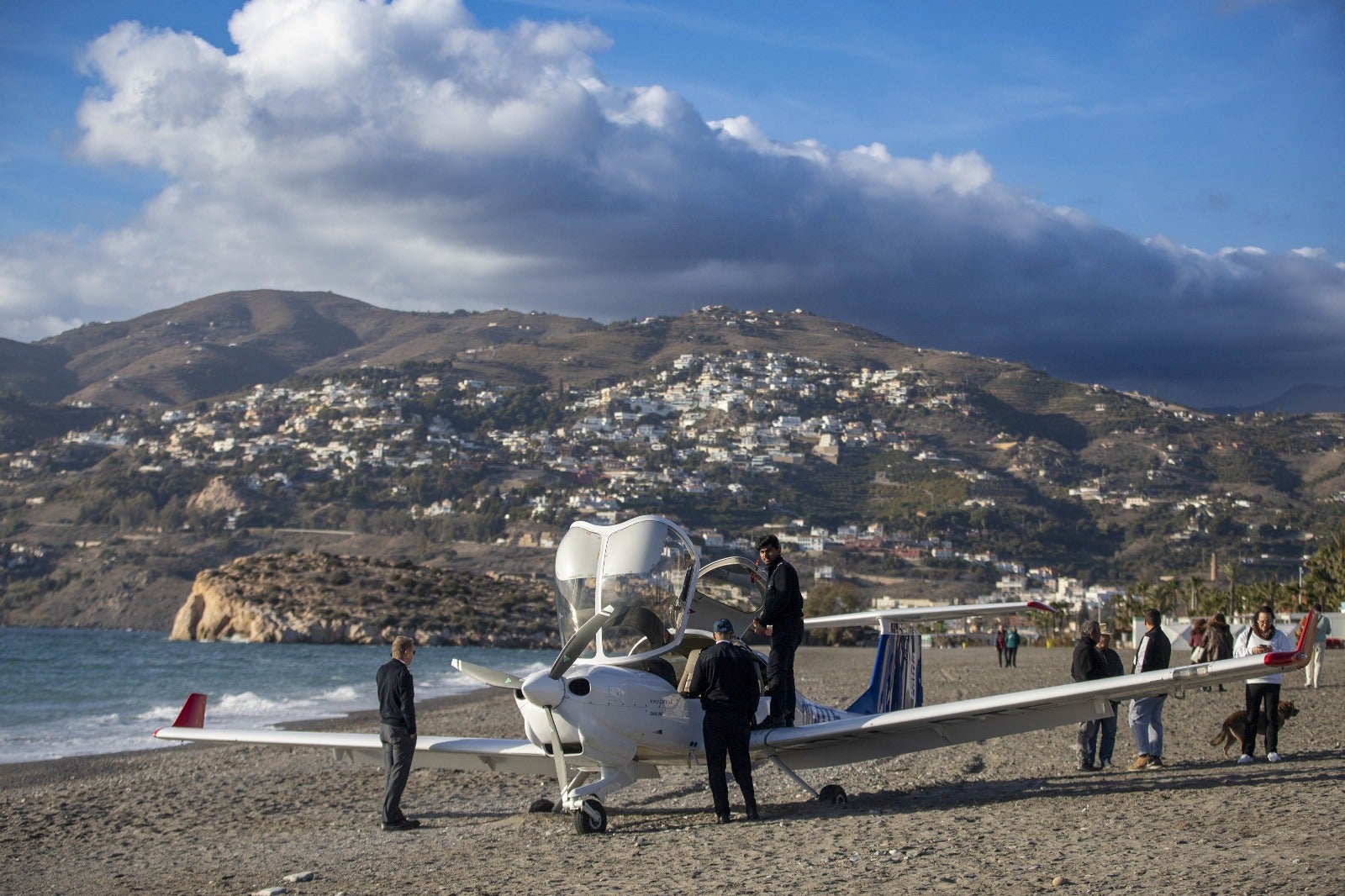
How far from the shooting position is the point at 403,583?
3681 inches

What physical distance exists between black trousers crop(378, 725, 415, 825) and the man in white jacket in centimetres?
728

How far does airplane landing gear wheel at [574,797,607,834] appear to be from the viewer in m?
8.45

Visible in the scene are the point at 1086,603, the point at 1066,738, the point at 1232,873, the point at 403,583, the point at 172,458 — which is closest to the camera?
the point at 1232,873

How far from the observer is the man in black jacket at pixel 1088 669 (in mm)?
10945

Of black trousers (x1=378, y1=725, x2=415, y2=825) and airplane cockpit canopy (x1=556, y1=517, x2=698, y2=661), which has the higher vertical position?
airplane cockpit canopy (x1=556, y1=517, x2=698, y2=661)

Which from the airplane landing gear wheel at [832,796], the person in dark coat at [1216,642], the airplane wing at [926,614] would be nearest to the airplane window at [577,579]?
the airplane wing at [926,614]

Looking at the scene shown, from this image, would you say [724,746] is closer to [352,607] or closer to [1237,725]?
[1237,725]

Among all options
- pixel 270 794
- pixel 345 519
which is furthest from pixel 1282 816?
pixel 345 519

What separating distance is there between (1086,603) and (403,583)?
60.3m

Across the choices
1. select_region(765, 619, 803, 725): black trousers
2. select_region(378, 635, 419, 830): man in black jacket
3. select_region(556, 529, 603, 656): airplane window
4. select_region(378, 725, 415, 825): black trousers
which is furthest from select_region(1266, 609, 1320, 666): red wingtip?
select_region(378, 725, 415, 825): black trousers

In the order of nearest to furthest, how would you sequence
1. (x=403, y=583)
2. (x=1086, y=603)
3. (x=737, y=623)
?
(x=737, y=623) < (x=403, y=583) < (x=1086, y=603)

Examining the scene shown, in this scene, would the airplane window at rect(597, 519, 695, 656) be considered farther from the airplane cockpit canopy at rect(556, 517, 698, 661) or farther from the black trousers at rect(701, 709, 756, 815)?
the black trousers at rect(701, 709, 756, 815)

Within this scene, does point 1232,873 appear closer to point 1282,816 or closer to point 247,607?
point 1282,816

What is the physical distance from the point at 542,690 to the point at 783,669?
2.00 meters
